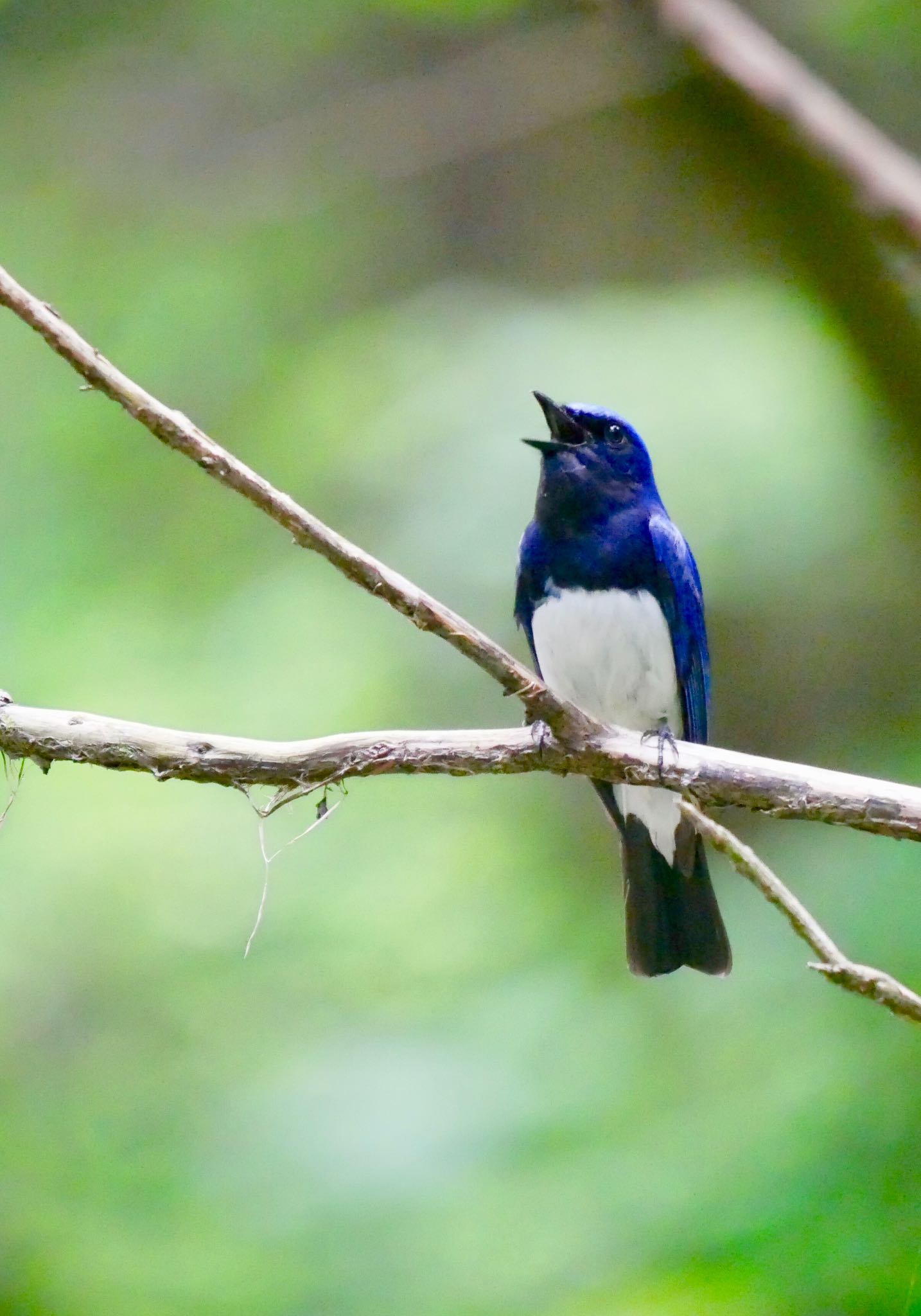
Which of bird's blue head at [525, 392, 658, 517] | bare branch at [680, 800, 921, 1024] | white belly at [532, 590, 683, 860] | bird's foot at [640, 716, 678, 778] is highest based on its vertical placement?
bird's blue head at [525, 392, 658, 517]

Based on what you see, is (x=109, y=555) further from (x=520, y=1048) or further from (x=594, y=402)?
(x=520, y=1048)

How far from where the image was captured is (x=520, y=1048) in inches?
141

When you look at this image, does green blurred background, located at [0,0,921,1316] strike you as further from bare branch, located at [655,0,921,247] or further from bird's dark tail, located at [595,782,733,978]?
Result: bird's dark tail, located at [595,782,733,978]

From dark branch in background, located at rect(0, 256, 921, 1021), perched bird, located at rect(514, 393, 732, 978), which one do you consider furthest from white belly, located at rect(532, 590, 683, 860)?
dark branch in background, located at rect(0, 256, 921, 1021)

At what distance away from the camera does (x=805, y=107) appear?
3.24 m

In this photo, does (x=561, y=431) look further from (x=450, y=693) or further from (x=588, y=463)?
(x=450, y=693)

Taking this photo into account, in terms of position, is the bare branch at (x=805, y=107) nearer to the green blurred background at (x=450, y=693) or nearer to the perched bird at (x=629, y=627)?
the green blurred background at (x=450, y=693)

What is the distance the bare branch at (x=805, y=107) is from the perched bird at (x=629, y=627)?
0.78 metres

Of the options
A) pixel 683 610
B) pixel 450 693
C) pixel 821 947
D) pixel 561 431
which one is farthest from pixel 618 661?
pixel 450 693

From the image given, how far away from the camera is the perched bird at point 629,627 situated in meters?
3.06

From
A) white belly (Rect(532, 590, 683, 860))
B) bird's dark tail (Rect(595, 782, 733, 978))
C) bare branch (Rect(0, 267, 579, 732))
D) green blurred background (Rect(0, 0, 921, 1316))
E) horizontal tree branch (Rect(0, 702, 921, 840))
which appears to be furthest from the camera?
green blurred background (Rect(0, 0, 921, 1316))

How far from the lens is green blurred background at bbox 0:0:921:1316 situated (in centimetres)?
333

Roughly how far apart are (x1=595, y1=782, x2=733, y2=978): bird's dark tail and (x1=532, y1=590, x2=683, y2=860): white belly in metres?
0.05

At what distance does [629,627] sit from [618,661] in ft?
0.28
